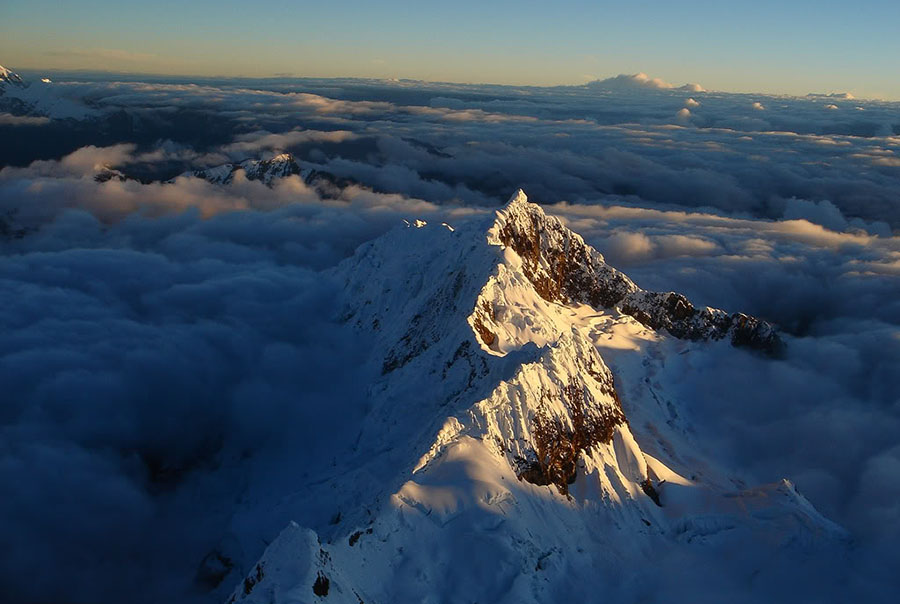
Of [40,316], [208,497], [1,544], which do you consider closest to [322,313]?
[208,497]

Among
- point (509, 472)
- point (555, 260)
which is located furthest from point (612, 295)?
point (509, 472)

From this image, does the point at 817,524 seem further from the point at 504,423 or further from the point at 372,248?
the point at 372,248

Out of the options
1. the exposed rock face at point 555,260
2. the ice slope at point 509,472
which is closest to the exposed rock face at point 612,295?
the exposed rock face at point 555,260

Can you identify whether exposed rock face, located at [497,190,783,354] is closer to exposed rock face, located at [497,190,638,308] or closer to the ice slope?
exposed rock face, located at [497,190,638,308]

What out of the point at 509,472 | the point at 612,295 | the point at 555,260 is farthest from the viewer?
the point at 612,295

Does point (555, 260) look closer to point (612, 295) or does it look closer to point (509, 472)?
point (612, 295)

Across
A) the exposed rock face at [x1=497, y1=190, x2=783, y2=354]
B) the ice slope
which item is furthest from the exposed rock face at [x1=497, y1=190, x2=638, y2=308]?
the ice slope
